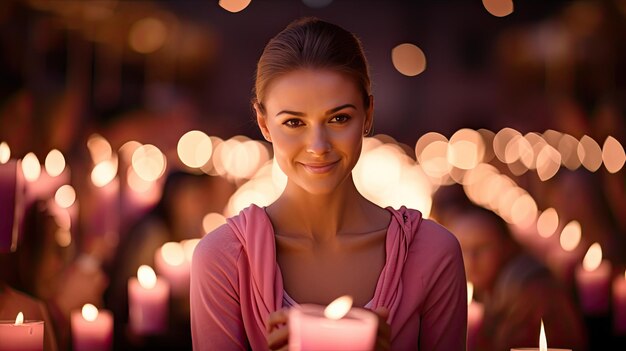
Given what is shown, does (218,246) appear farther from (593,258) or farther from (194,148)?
(194,148)

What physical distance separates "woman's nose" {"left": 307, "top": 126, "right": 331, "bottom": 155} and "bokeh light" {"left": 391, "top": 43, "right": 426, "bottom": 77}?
7053 millimetres

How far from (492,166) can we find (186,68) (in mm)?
3155

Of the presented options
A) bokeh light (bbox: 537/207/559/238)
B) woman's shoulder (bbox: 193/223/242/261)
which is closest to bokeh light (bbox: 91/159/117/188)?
bokeh light (bbox: 537/207/559/238)

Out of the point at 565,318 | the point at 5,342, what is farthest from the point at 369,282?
the point at 565,318

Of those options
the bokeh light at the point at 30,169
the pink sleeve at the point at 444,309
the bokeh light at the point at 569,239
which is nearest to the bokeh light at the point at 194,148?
the bokeh light at the point at 569,239

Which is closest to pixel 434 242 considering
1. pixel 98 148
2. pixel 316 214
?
pixel 316 214

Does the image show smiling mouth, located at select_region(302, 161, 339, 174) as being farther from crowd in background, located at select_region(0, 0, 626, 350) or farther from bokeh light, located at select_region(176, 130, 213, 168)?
bokeh light, located at select_region(176, 130, 213, 168)

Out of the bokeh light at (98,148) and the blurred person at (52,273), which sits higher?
the bokeh light at (98,148)

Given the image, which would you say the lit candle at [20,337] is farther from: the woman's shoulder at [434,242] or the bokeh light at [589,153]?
the bokeh light at [589,153]

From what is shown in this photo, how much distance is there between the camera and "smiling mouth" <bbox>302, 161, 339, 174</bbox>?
185 cm

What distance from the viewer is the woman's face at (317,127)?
6.04 feet

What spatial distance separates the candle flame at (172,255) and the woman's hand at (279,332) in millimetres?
2450

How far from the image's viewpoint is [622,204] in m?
5.40

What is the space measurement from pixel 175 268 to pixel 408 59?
555 cm
